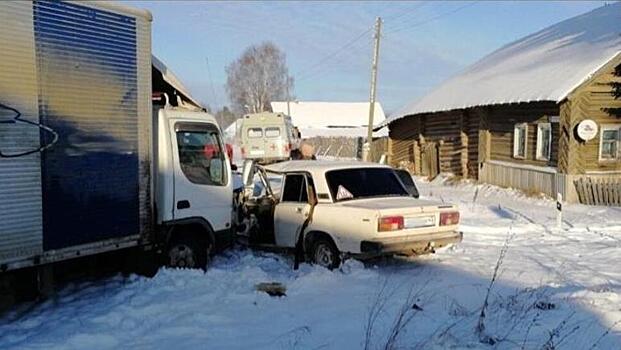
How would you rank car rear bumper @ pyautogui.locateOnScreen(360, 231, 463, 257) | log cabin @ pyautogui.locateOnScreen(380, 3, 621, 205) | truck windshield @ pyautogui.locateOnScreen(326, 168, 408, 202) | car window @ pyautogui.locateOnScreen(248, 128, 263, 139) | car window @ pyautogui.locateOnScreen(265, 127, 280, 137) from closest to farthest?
1. car rear bumper @ pyautogui.locateOnScreen(360, 231, 463, 257)
2. truck windshield @ pyautogui.locateOnScreen(326, 168, 408, 202)
3. log cabin @ pyautogui.locateOnScreen(380, 3, 621, 205)
4. car window @ pyautogui.locateOnScreen(265, 127, 280, 137)
5. car window @ pyautogui.locateOnScreen(248, 128, 263, 139)

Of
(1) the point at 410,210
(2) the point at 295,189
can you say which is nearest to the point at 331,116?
(2) the point at 295,189

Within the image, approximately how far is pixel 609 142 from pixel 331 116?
60531 mm

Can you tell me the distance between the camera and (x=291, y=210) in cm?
977

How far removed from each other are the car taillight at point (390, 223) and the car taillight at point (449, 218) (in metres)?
0.82

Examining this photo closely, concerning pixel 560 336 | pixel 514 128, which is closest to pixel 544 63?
pixel 514 128

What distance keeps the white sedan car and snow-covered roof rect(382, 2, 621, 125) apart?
10977mm

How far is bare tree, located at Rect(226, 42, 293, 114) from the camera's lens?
8162 cm

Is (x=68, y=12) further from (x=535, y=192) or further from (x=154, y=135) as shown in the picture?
(x=535, y=192)

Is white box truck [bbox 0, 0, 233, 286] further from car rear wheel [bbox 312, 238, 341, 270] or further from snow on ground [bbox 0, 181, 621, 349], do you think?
car rear wheel [bbox 312, 238, 341, 270]

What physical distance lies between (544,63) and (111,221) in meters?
20.4

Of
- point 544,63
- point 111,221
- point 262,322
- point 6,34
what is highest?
point 544,63

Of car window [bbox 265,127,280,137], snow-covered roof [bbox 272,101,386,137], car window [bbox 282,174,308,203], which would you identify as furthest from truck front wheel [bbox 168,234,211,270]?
snow-covered roof [bbox 272,101,386,137]

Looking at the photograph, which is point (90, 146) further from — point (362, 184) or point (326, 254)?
point (362, 184)

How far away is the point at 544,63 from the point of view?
2370cm
